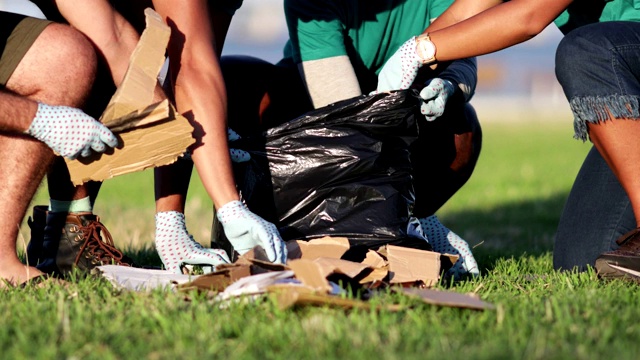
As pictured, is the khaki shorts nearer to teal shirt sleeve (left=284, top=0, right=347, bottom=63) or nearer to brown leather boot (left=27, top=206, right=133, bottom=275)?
brown leather boot (left=27, top=206, right=133, bottom=275)

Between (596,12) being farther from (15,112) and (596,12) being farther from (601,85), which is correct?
(15,112)

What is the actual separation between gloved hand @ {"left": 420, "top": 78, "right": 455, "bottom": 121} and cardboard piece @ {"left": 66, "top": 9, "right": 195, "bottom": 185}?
1086 mm

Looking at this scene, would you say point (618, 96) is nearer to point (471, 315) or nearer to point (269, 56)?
point (471, 315)

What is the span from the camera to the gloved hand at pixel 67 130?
2.90 m

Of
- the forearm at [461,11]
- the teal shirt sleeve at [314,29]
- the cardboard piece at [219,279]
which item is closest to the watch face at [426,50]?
the forearm at [461,11]

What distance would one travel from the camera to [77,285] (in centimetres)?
299

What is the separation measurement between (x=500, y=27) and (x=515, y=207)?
4867 millimetres

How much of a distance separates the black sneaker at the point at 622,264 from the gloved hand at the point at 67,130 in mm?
1894

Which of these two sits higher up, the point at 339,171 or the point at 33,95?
the point at 33,95

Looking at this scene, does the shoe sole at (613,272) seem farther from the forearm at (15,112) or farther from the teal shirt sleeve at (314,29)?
the forearm at (15,112)

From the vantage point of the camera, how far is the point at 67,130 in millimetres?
2902

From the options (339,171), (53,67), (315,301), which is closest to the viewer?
(315,301)

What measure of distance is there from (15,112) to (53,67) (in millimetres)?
306

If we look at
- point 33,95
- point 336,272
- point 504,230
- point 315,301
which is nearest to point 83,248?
point 33,95
